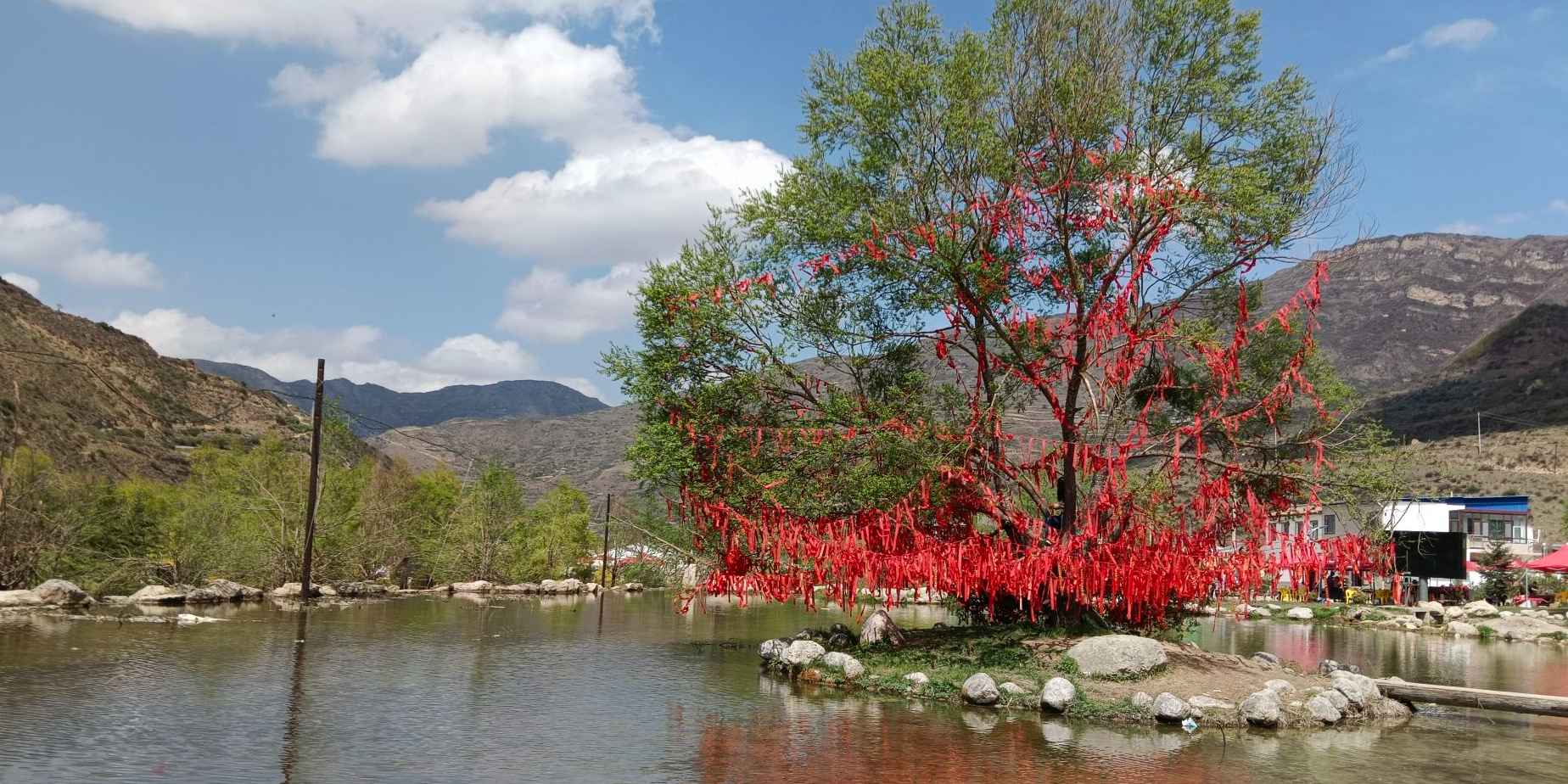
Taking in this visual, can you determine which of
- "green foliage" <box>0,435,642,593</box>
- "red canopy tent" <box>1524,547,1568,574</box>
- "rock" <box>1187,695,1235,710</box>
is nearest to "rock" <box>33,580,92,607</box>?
"green foliage" <box>0,435,642,593</box>

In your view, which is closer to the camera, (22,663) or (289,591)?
(22,663)

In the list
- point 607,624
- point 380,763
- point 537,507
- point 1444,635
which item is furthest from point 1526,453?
point 380,763

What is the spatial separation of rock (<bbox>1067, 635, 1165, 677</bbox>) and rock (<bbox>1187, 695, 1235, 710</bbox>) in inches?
50.6

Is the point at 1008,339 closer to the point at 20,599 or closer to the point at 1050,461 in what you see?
the point at 1050,461

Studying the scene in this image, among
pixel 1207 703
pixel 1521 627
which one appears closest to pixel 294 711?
pixel 1207 703

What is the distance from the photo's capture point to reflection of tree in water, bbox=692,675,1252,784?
13727 millimetres

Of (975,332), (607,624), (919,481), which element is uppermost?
(975,332)

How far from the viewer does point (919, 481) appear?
21.0 m

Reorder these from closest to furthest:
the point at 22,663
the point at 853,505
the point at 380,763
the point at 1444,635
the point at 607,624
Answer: the point at 380,763 → the point at 22,663 → the point at 853,505 → the point at 607,624 → the point at 1444,635

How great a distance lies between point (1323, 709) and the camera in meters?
18.6

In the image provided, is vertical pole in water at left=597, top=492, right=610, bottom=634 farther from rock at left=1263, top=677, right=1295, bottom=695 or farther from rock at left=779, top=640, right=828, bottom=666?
rock at left=1263, top=677, right=1295, bottom=695

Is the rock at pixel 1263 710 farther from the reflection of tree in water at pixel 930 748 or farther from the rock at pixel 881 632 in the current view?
the rock at pixel 881 632

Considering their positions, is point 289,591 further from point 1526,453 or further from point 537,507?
point 1526,453

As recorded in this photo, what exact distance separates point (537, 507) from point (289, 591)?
1246 inches
